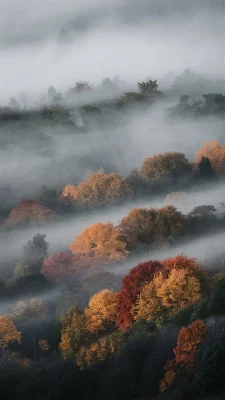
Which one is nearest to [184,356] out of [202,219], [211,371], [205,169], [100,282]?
[211,371]

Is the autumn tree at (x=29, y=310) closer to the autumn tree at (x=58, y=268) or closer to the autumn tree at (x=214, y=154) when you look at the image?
the autumn tree at (x=58, y=268)

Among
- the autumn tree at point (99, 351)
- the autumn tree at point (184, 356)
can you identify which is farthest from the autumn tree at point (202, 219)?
the autumn tree at point (184, 356)

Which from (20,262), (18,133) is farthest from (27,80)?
(20,262)

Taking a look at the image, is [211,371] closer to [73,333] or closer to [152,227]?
[73,333]

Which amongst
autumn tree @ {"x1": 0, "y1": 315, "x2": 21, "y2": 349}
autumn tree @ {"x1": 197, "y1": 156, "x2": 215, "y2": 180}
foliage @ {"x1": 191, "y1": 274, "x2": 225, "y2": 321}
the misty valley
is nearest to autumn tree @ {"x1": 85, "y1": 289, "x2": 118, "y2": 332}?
the misty valley

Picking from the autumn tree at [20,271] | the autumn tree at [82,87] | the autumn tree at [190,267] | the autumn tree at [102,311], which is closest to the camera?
the autumn tree at [190,267]

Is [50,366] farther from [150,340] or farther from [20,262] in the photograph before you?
[20,262]

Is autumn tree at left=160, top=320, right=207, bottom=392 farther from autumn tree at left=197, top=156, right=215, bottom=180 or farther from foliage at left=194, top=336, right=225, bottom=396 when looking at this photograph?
autumn tree at left=197, top=156, right=215, bottom=180
